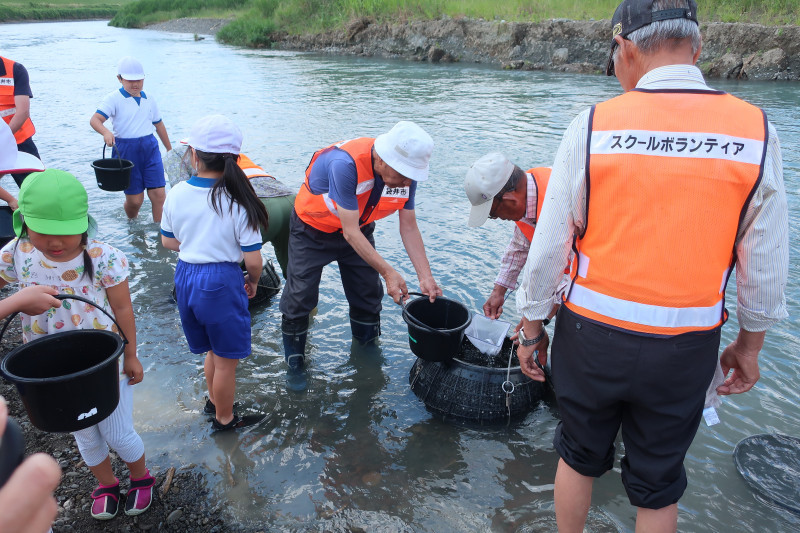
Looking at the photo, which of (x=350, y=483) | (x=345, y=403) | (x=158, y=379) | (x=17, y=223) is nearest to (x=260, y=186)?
(x=158, y=379)

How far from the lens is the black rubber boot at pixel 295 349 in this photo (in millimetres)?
3898

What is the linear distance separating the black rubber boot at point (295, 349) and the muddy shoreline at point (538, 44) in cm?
1686

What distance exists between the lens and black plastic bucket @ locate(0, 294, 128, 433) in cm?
224

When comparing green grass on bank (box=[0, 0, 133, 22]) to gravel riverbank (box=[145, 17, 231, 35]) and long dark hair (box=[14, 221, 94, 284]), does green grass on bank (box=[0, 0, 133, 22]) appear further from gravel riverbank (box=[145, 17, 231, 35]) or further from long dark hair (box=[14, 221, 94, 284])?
long dark hair (box=[14, 221, 94, 284])

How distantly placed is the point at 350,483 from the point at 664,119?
237cm

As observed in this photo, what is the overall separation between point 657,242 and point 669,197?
148 millimetres

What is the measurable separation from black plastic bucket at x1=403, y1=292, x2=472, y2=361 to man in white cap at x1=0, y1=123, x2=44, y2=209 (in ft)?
10.5

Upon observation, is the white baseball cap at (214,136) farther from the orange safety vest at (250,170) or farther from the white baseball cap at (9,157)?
the white baseball cap at (9,157)

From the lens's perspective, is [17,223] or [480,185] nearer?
[17,223]

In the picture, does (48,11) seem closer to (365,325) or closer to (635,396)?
(365,325)

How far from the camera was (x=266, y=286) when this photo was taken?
16.8 feet

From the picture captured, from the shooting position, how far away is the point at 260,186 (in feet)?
15.6

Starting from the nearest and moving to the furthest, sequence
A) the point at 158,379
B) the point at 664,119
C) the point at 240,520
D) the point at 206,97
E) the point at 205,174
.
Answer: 1. the point at 664,119
2. the point at 240,520
3. the point at 205,174
4. the point at 158,379
5. the point at 206,97

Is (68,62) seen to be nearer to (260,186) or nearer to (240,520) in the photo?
(260,186)
